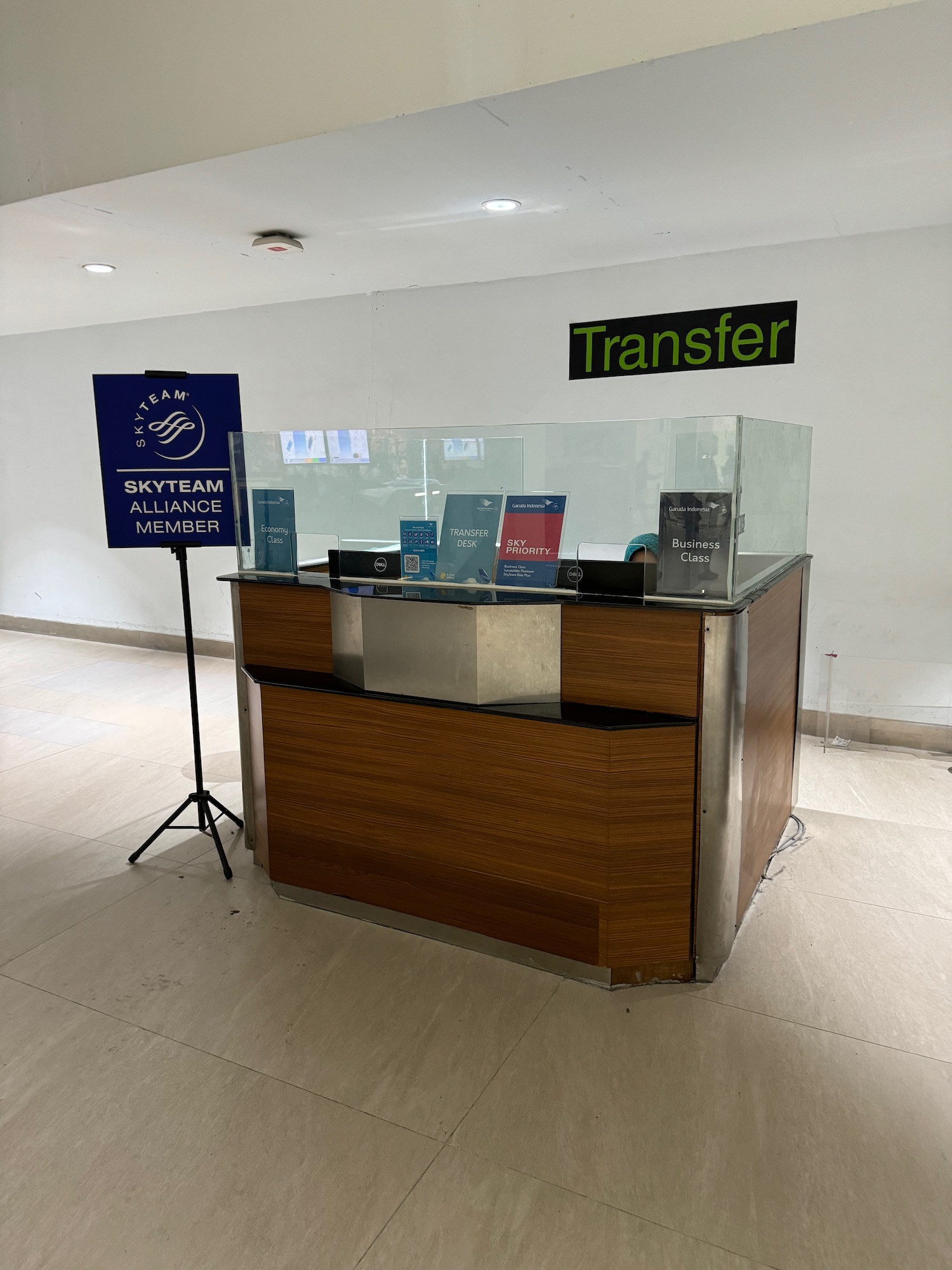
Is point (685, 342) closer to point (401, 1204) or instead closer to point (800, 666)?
point (800, 666)

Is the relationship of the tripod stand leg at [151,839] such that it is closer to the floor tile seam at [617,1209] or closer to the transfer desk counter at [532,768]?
the transfer desk counter at [532,768]

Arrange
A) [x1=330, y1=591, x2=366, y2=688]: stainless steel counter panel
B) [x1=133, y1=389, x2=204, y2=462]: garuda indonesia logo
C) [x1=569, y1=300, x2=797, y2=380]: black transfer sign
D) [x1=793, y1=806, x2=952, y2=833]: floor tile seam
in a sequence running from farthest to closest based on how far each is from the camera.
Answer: [x1=569, y1=300, x2=797, y2=380]: black transfer sign, [x1=793, y1=806, x2=952, y2=833]: floor tile seam, [x1=133, y1=389, x2=204, y2=462]: garuda indonesia logo, [x1=330, y1=591, x2=366, y2=688]: stainless steel counter panel

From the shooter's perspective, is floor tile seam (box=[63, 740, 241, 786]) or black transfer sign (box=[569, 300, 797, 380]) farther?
black transfer sign (box=[569, 300, 797, 380])

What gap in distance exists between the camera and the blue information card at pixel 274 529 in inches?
122

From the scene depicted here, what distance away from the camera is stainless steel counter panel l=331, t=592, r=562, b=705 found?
2574mm

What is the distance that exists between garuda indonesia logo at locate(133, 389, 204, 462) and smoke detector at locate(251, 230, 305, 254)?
1281mm

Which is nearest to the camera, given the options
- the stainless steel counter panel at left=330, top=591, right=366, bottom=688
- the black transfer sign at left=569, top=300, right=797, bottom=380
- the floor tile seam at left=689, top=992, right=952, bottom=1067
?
the floor tile seam at left=689, top=992, right=952, bottom=1067

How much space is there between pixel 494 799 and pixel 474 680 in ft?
1.21

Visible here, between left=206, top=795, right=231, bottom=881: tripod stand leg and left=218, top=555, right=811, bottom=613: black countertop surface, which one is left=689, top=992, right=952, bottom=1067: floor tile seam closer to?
left=218, top=555, right=811, bottom=613: black countertop surface

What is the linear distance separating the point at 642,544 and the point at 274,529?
1409 mm

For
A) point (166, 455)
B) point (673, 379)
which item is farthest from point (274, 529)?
point (673, 379)

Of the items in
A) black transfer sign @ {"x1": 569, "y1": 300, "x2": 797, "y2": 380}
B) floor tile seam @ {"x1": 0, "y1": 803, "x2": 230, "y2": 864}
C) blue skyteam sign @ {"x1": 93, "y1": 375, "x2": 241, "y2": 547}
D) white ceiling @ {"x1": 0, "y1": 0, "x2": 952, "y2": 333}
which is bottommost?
floor tile seam @ {"x1": 0, "y1": 803, "x2": 230, "y2": 864}

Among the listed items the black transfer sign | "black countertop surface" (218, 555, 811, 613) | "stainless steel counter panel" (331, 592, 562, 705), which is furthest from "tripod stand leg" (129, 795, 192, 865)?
→ the black transfer sign

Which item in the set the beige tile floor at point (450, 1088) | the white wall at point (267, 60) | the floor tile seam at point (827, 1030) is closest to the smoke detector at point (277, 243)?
the white wall at point (267, 60)
